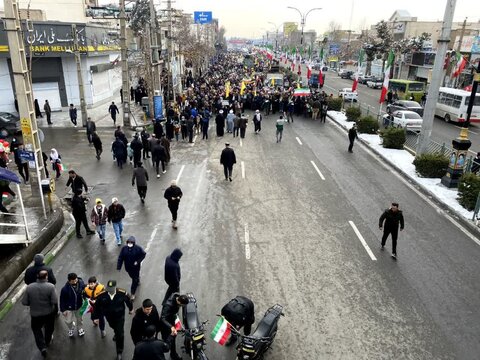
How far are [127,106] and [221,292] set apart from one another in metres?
17.9

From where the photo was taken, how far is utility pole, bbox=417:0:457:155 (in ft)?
48.6

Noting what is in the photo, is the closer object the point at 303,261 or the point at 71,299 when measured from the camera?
the point at 71,299

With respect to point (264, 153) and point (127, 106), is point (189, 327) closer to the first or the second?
point (264, 153)

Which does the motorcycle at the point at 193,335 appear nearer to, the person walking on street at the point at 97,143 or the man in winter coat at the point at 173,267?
the man in winter coat at the point at 173,267

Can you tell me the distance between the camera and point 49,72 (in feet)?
91.1

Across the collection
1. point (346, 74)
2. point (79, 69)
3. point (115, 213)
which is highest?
point (79, 69)

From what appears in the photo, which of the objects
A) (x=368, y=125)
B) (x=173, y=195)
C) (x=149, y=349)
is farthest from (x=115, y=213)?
(x=368, y=125)

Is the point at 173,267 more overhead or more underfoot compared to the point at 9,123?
more overhead

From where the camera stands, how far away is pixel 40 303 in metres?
6.27

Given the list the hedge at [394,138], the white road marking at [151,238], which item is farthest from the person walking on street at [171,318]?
the hedge at [394,138]

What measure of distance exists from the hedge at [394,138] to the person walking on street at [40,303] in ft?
56.8

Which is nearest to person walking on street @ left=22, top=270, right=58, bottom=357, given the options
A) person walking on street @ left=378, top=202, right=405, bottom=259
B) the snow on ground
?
person walking on street @ left=378, top=202, right=405, bottom=259

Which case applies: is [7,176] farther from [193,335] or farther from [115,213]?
[193,335]

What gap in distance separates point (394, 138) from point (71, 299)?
1712cm
